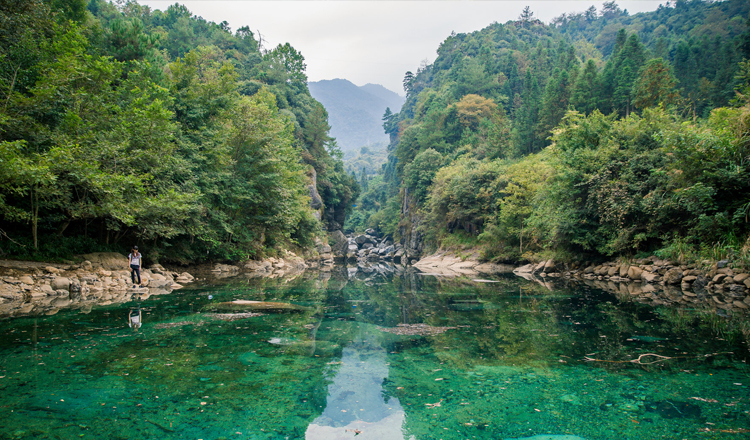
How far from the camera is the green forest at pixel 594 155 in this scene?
545 inches

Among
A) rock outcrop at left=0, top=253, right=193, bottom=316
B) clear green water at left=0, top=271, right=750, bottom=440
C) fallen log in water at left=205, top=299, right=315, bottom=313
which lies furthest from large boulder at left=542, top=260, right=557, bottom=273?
rock outcrop at left=0, top=253, right=193, bottom=316

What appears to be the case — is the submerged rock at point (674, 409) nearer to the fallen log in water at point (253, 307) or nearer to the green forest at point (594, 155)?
the fallen log in water at point (253, 307)

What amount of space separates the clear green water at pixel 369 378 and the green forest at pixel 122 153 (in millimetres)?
5700

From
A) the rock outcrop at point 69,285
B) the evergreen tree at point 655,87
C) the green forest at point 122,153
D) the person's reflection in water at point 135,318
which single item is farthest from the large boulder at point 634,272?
the evergreen tree at point 655,87

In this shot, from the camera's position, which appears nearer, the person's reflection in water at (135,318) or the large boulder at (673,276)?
the person's reflection in water at (135,318)

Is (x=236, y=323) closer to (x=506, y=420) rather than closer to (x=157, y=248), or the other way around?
(x=506, y=420)

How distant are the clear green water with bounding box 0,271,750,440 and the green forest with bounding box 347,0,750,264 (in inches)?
292

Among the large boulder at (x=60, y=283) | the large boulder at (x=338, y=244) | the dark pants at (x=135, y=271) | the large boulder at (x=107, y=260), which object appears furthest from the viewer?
the large boulder at (x=338, y=244)

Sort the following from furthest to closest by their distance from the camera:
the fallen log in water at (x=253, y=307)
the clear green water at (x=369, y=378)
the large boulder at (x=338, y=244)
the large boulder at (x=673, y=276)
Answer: the large boulder at (x=338, y=244)
the large boulder at (x=673, y=276)
the fallen log in water at (x=253, y=307)
the clear green water at (x=369, y=378)

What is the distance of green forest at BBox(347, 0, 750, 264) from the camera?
45.4ft

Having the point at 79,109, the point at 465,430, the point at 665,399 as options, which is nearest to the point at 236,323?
the point at 465,430

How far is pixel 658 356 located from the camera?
5676 mm

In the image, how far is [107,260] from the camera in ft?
50.8

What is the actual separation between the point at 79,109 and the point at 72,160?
3.24m
